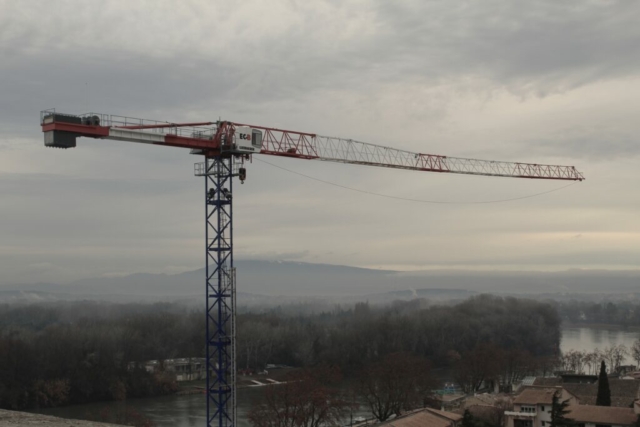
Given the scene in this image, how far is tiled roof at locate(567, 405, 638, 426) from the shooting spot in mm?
20719

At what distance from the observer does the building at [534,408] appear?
2284 centimetres

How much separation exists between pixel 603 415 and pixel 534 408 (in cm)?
238

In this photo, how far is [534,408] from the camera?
2306cm

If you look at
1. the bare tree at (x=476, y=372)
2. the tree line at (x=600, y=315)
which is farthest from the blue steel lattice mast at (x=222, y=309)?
the tree line at (x=600, y=315)

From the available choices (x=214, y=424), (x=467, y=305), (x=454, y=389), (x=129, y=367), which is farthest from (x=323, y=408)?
(x=467, y=305)

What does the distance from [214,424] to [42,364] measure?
38.3 feet

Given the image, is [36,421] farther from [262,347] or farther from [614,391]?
[262,347]

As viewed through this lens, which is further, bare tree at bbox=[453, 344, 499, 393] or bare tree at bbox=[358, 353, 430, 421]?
bare tree at bbox=[453, 344, 499, 393]

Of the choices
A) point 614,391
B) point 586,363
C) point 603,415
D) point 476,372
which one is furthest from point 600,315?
point 603,415

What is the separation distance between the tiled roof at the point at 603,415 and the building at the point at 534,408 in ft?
3.35

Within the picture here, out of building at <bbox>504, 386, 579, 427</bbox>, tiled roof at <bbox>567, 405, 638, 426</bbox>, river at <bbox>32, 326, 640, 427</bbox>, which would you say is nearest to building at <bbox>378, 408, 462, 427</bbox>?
building at <bbox>504, 386, 579, 427</bbox>

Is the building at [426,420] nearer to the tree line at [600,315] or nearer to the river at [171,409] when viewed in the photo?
the river at [171,409]

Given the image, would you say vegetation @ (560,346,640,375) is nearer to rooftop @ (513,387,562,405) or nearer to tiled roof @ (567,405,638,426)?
rooftop @ (513,387,562,405)

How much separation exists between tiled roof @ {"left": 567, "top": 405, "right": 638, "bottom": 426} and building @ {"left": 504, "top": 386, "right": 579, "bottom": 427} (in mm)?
1020
